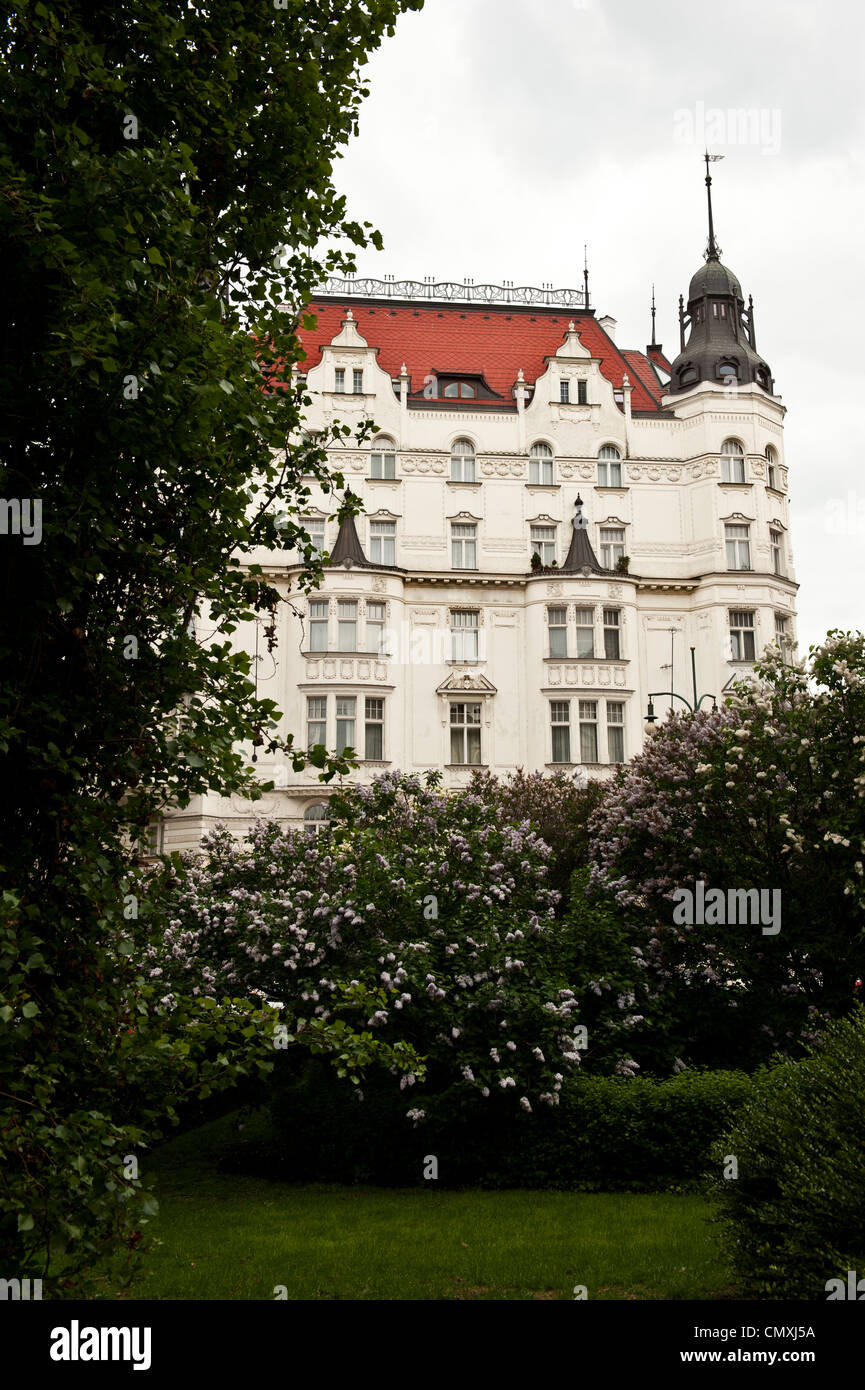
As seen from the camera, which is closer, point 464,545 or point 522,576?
point 522,576

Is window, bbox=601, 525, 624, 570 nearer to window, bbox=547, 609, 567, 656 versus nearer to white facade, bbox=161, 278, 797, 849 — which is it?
white facade, bbox=161, 278, 797, 849

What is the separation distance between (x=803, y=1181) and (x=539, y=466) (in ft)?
125

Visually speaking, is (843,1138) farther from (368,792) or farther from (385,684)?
(385,684)

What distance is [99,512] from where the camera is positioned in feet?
21.8

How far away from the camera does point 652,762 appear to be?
69.7 feet

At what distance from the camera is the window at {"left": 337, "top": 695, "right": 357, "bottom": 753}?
40312 mm

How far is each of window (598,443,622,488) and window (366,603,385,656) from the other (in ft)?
33.7

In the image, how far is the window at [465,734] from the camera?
42.0 meters

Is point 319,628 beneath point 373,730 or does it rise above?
above

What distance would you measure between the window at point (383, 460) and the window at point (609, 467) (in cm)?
806

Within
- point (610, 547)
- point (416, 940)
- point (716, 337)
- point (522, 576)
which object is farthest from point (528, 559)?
point (416, 940)

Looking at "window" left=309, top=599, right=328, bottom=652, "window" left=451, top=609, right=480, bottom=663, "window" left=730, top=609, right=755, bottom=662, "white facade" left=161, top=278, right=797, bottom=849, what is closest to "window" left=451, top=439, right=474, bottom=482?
"white facade" left=161, top=278, right=797, bottom=849

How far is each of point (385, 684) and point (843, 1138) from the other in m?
32.8

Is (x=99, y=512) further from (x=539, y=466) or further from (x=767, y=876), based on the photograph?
(x=539, y=466)
